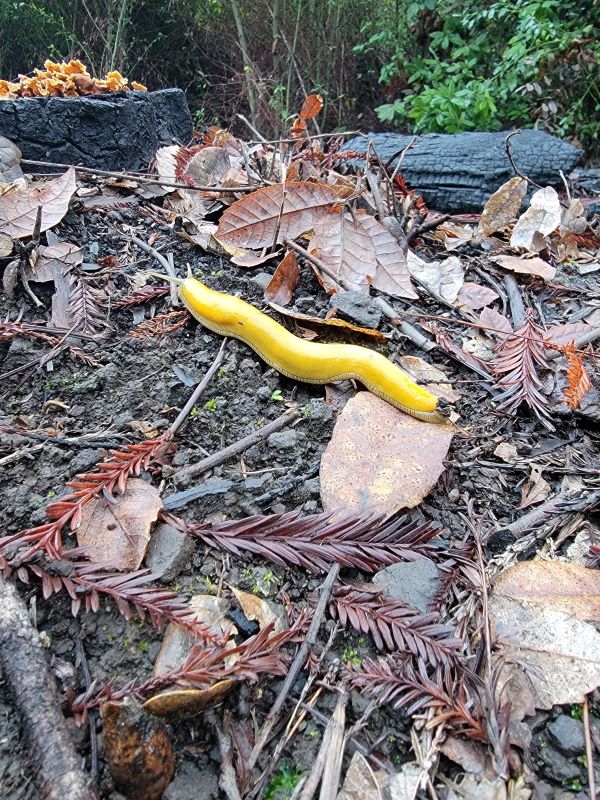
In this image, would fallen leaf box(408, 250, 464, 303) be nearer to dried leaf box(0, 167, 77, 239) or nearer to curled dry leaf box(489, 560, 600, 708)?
curled dry leaf box(489, 560, 600, 708)

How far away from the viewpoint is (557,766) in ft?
3.92

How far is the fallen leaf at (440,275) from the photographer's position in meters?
2.79

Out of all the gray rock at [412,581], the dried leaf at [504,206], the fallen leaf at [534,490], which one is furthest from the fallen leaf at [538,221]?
the gray rock at [412,581]

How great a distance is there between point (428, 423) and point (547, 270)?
4.93 feet

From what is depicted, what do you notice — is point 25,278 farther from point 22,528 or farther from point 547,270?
point 547,270

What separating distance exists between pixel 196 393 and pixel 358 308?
788 millimetres

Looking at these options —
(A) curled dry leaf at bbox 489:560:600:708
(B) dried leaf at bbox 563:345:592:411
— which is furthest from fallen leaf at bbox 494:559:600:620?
(B) dried leaf at bbox 563:345:592:411

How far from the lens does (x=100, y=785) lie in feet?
3.62

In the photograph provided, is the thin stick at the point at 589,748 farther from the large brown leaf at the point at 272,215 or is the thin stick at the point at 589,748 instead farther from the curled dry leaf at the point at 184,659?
the large brown leaf at the point at 272,215

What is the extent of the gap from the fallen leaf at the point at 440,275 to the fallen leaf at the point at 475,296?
0.09ft

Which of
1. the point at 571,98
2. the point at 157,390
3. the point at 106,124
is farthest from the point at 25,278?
the point at 571,98

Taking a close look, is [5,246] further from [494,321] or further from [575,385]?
[575,385]

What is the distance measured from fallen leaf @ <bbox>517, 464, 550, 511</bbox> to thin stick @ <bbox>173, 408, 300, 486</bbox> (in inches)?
30.8

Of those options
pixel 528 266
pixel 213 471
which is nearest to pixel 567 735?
pixel 213 471
